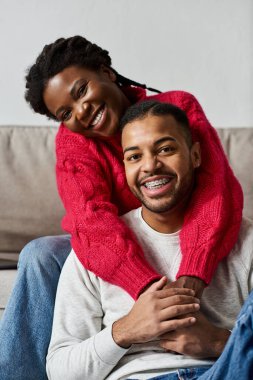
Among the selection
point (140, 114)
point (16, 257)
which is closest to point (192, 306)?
point (140, 114)

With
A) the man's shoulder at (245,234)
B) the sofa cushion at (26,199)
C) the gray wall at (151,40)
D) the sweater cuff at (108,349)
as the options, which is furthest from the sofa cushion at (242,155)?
the sweater cuff at (108,349)

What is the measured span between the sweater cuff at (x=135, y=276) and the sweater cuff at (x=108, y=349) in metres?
0.11

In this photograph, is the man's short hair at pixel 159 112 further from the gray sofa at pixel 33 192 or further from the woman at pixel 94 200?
the gray sofa at pixel 33 192

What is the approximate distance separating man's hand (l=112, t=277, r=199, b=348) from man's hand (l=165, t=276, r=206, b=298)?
0.13ft

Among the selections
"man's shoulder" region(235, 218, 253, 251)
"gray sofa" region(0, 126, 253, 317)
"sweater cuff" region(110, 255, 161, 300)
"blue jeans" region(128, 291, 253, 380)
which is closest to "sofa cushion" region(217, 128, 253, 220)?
"gray sofa" region(0, 126, 253, 317)

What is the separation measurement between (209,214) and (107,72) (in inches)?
20.1

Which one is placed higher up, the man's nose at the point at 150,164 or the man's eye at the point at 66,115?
the man's eye at the point at 66,115

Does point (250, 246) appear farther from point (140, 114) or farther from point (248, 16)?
point (248, 16)

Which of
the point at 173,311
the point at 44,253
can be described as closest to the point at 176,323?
the point at 173,311

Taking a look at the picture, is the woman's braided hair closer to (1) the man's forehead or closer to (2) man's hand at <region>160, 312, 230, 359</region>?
(1) the man's forehead

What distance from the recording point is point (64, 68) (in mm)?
1715

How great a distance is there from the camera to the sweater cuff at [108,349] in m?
1.38

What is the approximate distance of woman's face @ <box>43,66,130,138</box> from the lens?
168 centimetres

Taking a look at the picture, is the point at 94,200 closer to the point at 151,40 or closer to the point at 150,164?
the point at 150,164
